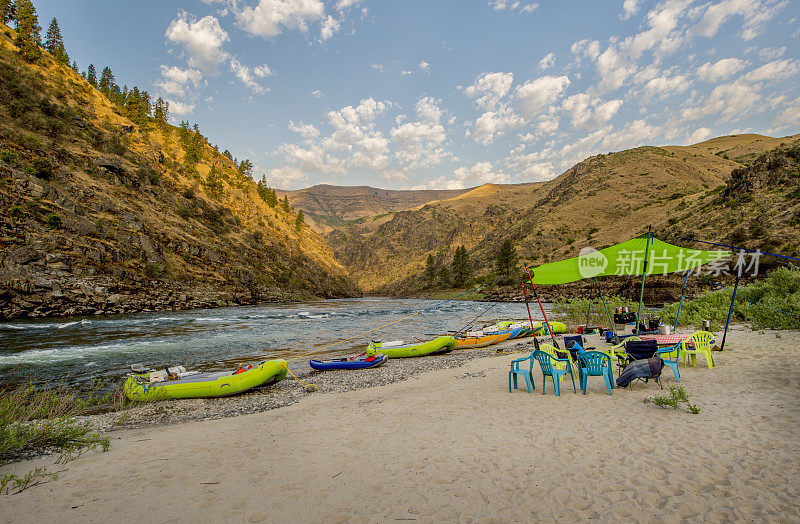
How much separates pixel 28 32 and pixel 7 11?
37.2 feet

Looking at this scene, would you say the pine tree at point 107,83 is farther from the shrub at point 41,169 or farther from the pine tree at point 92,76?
the shrub at point 41,169

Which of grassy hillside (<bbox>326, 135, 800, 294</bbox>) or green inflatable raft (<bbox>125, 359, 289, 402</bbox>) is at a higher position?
grassy hillside (<bbox>326, 135, 800, 294</bbox>)

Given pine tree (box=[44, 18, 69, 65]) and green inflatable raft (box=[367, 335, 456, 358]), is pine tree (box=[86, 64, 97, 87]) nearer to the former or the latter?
pine tree (box=[44, 18, 69, 65])

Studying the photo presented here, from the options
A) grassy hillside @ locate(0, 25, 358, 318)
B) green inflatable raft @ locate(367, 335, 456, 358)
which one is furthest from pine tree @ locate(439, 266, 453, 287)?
green inflatable raft @ locate(367, 335, 456, 358)

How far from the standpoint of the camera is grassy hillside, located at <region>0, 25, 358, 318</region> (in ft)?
101

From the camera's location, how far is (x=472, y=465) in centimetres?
473

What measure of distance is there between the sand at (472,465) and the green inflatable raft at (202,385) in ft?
9.81

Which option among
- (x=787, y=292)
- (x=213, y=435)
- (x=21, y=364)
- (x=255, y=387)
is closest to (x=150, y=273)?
(x=21, y=364)

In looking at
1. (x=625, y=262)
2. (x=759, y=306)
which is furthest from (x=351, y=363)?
(x=759, y=306)

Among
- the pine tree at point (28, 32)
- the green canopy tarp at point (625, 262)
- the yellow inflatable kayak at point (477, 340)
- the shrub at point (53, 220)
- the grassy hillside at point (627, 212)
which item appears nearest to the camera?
the green canopy tarp at point (625, 262)

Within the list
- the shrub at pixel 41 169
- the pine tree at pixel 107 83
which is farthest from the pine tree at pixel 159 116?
the shrub at pixel 41 169

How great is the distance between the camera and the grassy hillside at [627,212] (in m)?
38.7

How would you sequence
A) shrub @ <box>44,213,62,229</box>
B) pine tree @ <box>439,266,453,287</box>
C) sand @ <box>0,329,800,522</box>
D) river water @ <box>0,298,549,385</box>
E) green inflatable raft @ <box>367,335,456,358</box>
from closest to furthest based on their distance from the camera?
sand @ <box>0,329,800,522</box>
river water @ <box>0,298,549,385</box>
green inflatable raft @ <box>367,335,456,358</box>
shrub @ <box>44,213,62,229</box>
pine tree @ <box>439,266,453,287</box>

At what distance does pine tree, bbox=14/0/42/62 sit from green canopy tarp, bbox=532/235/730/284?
80.5m
